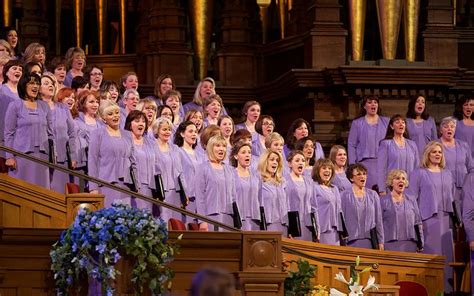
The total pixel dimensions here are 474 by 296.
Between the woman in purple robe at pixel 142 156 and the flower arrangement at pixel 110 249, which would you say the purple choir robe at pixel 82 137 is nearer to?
the woman in purple robe at pixel 142 156

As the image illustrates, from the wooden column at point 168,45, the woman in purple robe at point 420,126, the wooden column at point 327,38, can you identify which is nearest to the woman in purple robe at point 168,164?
the woman in purple robe at point 420,126

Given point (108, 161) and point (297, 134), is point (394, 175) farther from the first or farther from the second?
point (108, 161)

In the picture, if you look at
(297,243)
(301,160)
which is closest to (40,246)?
(297,243)

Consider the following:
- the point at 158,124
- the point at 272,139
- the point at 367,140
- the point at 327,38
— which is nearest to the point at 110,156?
the point at 158,124

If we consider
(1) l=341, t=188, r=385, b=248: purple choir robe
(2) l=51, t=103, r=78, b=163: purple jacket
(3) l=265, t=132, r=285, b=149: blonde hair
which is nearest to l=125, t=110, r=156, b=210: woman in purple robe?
(2) l=51, t=103, r=78, b=163: purple jacket

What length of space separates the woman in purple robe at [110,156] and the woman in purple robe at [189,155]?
0.60 metres

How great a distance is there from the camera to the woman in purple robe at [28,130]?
10.7 m

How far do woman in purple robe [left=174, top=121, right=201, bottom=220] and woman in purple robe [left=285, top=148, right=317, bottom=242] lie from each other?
0.74 m

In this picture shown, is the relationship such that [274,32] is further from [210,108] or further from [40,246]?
[40,246]

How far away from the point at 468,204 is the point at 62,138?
356 centimetres

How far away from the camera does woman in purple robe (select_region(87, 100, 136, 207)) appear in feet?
35.4

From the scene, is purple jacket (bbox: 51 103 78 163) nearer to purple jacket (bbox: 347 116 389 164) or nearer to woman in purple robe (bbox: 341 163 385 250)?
woman in purple robe (bbox: 341 163 385 250)

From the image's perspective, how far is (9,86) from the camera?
36.4 feet

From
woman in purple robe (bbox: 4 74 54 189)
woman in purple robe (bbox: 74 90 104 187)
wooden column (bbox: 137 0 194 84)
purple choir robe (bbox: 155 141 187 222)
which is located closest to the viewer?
woman in purple robe (bbox: 4 74 54 189)
